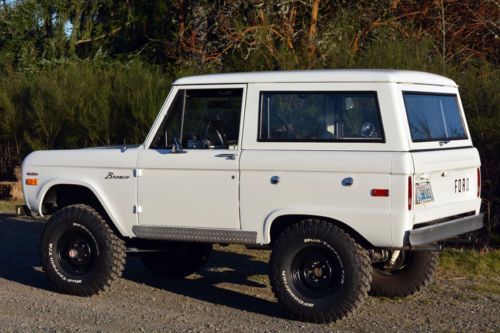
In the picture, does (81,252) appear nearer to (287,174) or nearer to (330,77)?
(287,174)

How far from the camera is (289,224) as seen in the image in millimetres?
7863

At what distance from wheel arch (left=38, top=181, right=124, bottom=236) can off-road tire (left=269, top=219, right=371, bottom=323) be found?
1806 mm

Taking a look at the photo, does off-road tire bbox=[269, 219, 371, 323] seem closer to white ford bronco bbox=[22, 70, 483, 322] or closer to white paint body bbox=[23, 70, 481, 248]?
white ford bronco bbox=[22, 70, 483, 322]

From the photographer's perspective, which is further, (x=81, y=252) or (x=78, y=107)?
(x=78, y=107)

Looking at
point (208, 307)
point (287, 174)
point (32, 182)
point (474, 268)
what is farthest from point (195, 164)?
point (474, 268)

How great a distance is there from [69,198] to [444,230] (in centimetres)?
385

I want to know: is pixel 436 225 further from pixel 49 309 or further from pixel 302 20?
pixel 302 20

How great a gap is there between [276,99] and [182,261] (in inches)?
104

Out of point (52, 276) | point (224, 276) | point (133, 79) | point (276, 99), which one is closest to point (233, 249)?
point (224, 276)

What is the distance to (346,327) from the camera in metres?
7.44

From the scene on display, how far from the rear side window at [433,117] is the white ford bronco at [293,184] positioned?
15mm

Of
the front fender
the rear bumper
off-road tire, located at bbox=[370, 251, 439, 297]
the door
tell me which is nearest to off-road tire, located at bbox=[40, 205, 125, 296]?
the front fender

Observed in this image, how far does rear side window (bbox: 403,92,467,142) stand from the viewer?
755cm

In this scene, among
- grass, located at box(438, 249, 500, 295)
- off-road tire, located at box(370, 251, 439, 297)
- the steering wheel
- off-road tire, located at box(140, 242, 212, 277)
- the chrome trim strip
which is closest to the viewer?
the chrome trim strip
